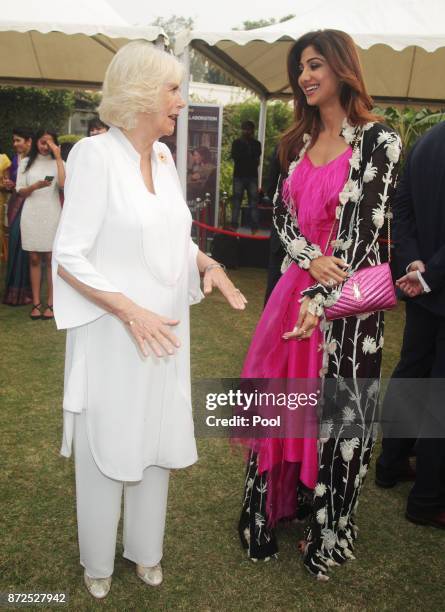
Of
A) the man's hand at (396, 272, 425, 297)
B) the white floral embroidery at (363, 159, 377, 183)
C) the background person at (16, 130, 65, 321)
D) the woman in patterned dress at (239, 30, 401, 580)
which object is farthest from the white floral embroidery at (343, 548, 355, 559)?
the background person at (16, 130, 65, 321)

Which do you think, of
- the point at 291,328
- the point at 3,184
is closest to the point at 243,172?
the point at 3,184

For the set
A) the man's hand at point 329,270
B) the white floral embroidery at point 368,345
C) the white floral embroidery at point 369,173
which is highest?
the white floral embroidery at point 369,173

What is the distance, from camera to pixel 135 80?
1880 mm

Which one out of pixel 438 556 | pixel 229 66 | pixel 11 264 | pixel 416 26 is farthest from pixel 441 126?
pixel 229 66

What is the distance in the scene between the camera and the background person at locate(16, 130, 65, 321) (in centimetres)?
606

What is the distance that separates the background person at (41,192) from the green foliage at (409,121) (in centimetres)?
664

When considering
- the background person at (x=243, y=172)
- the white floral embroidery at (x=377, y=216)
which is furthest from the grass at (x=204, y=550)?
the background person at (x=243, y=172)

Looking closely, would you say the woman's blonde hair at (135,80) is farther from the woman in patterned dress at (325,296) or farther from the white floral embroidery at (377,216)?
the white floral embroidery at (377,216)

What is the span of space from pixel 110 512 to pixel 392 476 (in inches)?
66.6

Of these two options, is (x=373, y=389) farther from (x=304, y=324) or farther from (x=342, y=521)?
(x=342, y=521)

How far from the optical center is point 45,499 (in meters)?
3.01

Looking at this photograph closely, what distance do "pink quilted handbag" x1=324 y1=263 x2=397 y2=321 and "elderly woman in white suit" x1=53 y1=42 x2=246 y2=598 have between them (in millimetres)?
434

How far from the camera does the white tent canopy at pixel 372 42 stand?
240 inches

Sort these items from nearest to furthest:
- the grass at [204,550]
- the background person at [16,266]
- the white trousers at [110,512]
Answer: the white trousers at [110,512]
the grass at [204,550]
the background person at [16,266]
